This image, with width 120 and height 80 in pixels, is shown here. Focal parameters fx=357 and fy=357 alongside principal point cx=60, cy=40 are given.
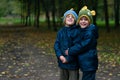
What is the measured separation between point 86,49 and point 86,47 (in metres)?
0.05

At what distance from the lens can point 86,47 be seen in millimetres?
6801

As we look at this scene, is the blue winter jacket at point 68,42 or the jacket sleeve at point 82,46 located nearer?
the jacket sleeve at point 82,46

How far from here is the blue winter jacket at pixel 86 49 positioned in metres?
6.77

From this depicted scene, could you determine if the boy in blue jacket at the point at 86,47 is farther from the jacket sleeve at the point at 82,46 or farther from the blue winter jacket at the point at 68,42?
the blue winter jacket at the point at 68,42

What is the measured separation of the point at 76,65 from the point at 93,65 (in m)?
0.35

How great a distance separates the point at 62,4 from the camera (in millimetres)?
47156

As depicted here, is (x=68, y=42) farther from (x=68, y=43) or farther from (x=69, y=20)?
(x=69, y=20)

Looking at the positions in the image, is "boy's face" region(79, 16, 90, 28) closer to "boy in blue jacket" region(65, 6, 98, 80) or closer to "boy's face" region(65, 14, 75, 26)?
"boy in blue jacket" region(65, 6, 98, 80)

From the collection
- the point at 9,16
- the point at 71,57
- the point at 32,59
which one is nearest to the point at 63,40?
the point at 71,57

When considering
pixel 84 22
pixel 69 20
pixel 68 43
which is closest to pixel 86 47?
pixel 68 43

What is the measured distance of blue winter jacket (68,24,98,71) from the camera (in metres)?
6.77

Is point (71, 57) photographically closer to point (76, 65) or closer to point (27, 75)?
point (76, 65)

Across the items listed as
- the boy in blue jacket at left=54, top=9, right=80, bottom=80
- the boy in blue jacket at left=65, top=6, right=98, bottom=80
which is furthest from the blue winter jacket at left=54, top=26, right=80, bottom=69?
the boy in blue jacket at left=65, top=6, right=98, bottom=80

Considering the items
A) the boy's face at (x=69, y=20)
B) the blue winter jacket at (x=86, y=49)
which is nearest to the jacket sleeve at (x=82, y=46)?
the blue winter jacket at (x=86, y=49)
